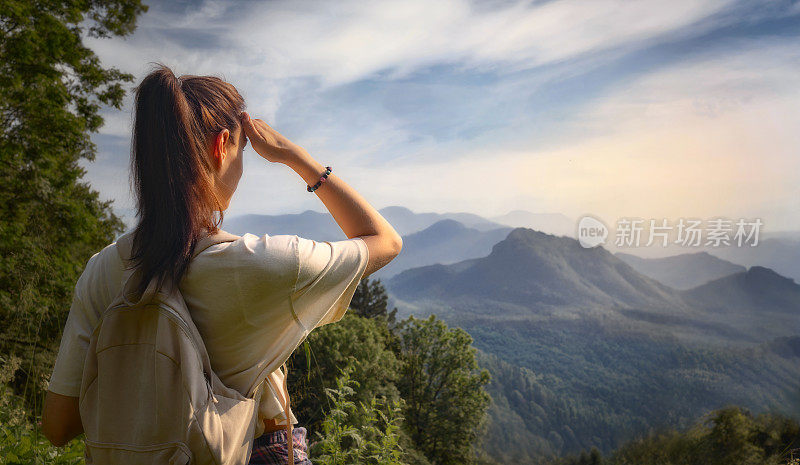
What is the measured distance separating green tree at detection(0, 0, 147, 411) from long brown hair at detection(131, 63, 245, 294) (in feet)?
23.5

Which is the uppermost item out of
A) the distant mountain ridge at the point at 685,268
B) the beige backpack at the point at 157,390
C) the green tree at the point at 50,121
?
the distant mountain ridge at the point at 685,268

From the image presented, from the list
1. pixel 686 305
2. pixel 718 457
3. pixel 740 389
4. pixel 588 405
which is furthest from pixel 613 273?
pixel 718 457

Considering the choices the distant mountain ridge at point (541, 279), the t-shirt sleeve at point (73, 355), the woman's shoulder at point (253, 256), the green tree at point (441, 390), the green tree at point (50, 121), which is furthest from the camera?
the distant mountain ridge at point (541, 279)

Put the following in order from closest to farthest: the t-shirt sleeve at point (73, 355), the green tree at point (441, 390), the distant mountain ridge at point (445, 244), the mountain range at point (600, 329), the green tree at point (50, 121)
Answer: the t-shirt sleeve at point (73, 355) → the green tree at point (50, 121) → the green tree at point (441, 390) → the mountain range at point (600, 329) → the distant mountain ridge at point (445, 244)

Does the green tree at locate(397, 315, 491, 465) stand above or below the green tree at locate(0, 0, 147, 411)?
below

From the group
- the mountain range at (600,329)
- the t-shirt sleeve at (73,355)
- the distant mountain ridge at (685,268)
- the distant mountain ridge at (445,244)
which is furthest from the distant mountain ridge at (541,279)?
the t-shirt sleeve at (73,355)

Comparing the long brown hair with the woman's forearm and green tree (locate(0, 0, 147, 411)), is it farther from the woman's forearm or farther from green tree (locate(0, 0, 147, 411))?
green tree (locate(0, 0, 147, 411))

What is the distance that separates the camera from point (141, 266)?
0.70m

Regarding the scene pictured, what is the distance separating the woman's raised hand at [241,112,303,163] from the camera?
826mm

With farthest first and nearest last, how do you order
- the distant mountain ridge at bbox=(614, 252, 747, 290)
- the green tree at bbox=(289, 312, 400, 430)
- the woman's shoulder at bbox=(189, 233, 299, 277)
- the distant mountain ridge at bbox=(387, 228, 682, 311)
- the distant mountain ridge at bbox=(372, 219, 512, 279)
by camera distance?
the distant mountain ridge at bbox=(372, 219, 512, 279)
the distant mountain ridge at bbox=(614, 252, 747, 290)
the distant mountain ridge at bbox=(387, 228, 682, 311)
the green tree at bbox=(289, 312, 400, 430)
the woman's shoulder at bbox=(189, 233, 299, 277)

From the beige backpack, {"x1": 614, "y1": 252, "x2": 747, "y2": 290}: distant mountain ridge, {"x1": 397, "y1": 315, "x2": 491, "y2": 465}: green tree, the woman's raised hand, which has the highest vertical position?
{"x1": 614, "y1": 252, "x2": 747, "y2": 290}: distant mountain ridge

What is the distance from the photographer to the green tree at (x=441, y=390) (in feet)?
91.2

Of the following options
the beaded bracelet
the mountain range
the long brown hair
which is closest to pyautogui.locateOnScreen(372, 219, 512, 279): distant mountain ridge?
the mountain range

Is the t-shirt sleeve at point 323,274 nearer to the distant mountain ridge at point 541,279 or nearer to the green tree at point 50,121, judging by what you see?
the green tree at point 50,121
